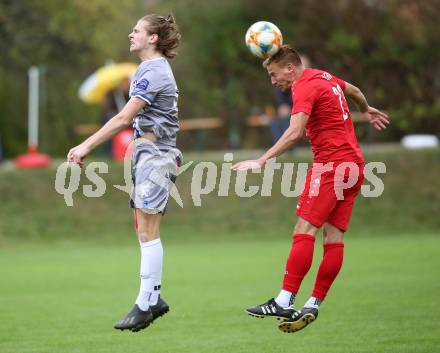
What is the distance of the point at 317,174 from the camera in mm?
8211

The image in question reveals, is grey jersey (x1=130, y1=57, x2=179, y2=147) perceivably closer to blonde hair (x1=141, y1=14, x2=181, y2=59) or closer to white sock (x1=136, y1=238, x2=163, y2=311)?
blonde hair (x1=141, y1=14, x2=181, y2=59)

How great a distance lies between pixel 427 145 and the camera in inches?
925

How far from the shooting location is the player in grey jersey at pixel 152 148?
7.82m

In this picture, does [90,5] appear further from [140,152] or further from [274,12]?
[140,152]

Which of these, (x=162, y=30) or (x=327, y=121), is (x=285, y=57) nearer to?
(x=327, y=121)

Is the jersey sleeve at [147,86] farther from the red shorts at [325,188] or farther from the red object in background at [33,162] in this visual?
the red object in background at [33,162]

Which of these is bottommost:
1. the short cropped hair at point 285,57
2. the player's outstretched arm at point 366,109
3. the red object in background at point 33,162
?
the red object in background at point 33,162

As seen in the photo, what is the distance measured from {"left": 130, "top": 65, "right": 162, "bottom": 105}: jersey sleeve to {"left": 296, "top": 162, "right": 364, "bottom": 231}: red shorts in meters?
1.52

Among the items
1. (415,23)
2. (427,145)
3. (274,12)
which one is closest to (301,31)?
(274,12)

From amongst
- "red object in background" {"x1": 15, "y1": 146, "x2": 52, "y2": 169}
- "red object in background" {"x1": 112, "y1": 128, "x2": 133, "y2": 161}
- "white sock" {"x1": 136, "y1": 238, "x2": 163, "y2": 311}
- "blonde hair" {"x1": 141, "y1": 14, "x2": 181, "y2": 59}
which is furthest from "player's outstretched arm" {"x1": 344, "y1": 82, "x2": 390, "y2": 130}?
"red object in background" {"x1": 112, "y1": 128, "x2": 133, "y2": 161}

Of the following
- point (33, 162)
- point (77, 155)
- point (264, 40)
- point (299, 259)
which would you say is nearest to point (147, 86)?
point (77, 155)

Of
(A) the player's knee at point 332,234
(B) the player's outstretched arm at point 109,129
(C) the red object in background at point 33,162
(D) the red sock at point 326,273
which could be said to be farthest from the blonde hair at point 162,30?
(C) the red object in background at point 33,162

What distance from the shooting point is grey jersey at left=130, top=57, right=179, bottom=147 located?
776 cm

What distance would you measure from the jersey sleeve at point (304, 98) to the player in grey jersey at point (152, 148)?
99 cm
